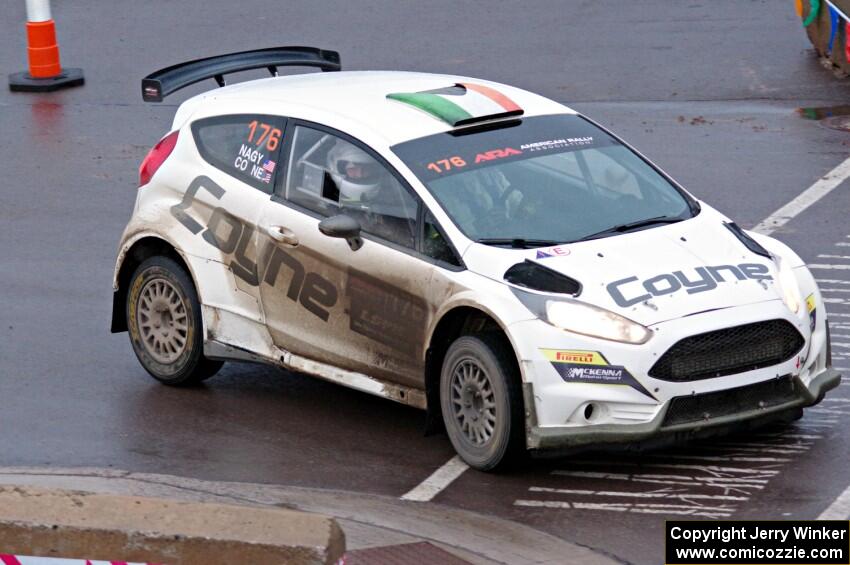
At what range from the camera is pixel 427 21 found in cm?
2106

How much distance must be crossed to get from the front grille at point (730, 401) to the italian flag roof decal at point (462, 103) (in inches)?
85.0

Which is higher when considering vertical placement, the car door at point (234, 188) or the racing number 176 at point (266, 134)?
the racing number 176 at point (266, 134)

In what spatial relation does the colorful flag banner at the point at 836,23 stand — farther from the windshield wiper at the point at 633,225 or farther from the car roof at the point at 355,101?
the windshield wiper at the point at 633,225

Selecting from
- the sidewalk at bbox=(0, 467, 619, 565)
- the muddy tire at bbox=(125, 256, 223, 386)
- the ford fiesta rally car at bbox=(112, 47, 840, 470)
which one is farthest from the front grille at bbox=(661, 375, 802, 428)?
the muddy tire at bbox=(125, 256, 223, 386)

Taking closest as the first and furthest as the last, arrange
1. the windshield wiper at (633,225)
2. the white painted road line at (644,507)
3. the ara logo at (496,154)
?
the white painted road line at (644,507)
the windshield wiper at (633,225)
the ara logo at (496,154)

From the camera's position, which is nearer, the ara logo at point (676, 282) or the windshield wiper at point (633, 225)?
the ara logo at point (676, 282)

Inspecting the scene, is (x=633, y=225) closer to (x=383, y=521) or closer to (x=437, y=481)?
(x=437, y=481)

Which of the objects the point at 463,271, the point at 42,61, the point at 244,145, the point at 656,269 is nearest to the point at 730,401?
the point at 656,269

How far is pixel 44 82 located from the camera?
18297 mm

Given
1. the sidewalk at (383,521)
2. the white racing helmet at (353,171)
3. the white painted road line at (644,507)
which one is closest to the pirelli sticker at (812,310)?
the white painted road line at (644,507)

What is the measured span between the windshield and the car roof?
152 millimetres

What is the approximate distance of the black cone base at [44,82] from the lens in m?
18.2

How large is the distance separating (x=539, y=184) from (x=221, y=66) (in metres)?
2.91

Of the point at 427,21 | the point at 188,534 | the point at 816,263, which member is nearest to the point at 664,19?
the point at 427,21
